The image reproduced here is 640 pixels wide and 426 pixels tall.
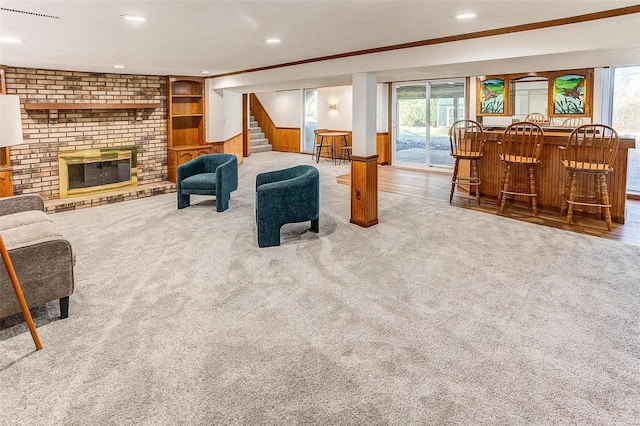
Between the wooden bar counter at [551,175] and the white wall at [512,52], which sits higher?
the white wall at [512,52]

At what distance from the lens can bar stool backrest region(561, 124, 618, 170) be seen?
4.83 metres

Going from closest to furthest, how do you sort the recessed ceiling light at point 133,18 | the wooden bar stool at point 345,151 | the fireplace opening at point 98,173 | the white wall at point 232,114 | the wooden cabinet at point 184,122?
the recessed ceiling light at point 133,18 < the fireplace opening at point 98,173 < the wooden cabinet at point 184,122 < the white wall at point 232,114 < the wooden bar stool at point 345,151

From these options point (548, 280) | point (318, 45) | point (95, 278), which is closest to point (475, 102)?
point (318, 45)

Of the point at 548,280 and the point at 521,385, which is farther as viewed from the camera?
the point at 548,280

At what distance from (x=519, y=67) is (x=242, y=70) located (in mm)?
4223

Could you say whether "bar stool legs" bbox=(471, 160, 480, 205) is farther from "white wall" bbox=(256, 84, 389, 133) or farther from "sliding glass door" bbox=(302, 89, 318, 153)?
"sliding glass door" bbox=(302, 89, 318, 153)

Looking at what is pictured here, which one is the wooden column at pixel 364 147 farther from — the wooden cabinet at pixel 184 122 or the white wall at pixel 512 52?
the wooden cabinet at pixel 184 122

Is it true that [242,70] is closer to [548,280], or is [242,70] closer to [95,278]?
[95,278]

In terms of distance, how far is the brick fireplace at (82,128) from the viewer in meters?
6.44

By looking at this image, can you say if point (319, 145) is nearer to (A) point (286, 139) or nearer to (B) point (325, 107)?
(B) point (325, 107)

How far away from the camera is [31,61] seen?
5629 mm

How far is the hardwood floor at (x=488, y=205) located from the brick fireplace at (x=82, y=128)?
11.7 ft

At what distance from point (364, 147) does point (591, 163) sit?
262 centimetres

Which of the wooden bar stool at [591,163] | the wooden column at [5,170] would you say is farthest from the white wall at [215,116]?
the wooden bar stool at [591,163]
